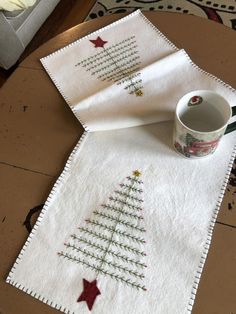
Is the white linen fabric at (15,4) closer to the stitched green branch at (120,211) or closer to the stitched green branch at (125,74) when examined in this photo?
the stitched green branch at (125,74)

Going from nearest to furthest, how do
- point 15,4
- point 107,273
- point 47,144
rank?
point 107,273 < point 47,144 < point 15,4

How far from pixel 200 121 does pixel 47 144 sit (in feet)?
0.95

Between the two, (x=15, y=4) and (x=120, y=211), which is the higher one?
(x=15, y=4)

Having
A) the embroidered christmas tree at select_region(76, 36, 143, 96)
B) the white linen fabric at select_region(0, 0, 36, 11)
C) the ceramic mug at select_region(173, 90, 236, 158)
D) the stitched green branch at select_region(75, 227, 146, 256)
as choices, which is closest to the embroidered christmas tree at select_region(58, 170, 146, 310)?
the stitched green branch at select_region(75, 227, 146, 256)

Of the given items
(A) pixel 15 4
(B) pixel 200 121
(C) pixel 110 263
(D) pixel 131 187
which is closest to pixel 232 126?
(B) pixel 200 121

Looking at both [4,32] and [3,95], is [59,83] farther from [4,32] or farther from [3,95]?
[4,32]

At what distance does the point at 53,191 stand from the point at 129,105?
217 mm

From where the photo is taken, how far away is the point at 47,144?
67cm

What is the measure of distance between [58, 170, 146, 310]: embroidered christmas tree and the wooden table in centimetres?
8

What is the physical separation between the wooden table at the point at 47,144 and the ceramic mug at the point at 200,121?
3.7 inches

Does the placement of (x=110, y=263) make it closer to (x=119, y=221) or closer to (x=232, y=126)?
A: (x=119, y=221)

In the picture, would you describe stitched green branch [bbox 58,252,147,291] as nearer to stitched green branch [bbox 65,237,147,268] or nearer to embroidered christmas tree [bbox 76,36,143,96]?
stitched green branch [bbox 65,237,147,268]

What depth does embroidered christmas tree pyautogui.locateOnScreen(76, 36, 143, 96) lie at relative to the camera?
696 mm

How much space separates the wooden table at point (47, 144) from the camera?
52 cm
